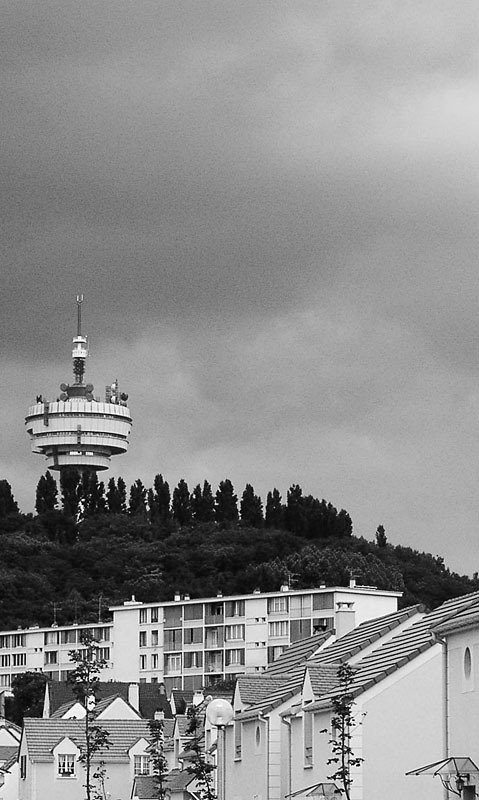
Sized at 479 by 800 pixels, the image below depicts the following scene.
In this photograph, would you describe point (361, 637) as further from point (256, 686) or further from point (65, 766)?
point (65, 766)

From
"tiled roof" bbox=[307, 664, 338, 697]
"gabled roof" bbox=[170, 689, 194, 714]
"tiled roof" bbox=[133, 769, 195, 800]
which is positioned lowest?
"tiled roof" bbox=[133, 769, 195, 800]

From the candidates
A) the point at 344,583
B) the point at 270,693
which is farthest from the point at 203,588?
the point at 270,693

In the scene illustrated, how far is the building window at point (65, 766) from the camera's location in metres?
71.6

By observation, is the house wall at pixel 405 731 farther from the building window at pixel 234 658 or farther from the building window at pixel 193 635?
the building window at pixel 193 635

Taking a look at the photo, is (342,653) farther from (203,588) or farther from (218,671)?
(203,588)

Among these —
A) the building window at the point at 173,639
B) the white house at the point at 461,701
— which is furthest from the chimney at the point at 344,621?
the building window at the point at 173,639

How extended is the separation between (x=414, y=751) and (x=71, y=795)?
34.3 m

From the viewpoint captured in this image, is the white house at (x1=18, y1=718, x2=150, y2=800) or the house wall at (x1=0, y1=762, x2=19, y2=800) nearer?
the white house at (x1=18, y1=718, x2=150, y2=800)

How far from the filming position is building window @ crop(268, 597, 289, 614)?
6294 inches

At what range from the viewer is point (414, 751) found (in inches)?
1588

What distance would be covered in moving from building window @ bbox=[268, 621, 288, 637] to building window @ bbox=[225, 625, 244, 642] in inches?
119

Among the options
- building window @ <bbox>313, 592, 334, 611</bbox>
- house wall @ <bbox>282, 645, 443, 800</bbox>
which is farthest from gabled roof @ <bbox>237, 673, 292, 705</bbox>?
building window @ <bbox>313, 592, 334, 611</bbox>

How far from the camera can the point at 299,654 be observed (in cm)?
5566

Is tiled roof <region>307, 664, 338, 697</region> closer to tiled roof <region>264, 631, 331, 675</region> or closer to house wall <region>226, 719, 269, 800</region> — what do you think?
house wall <region>226, 719, 269, 800</region>
